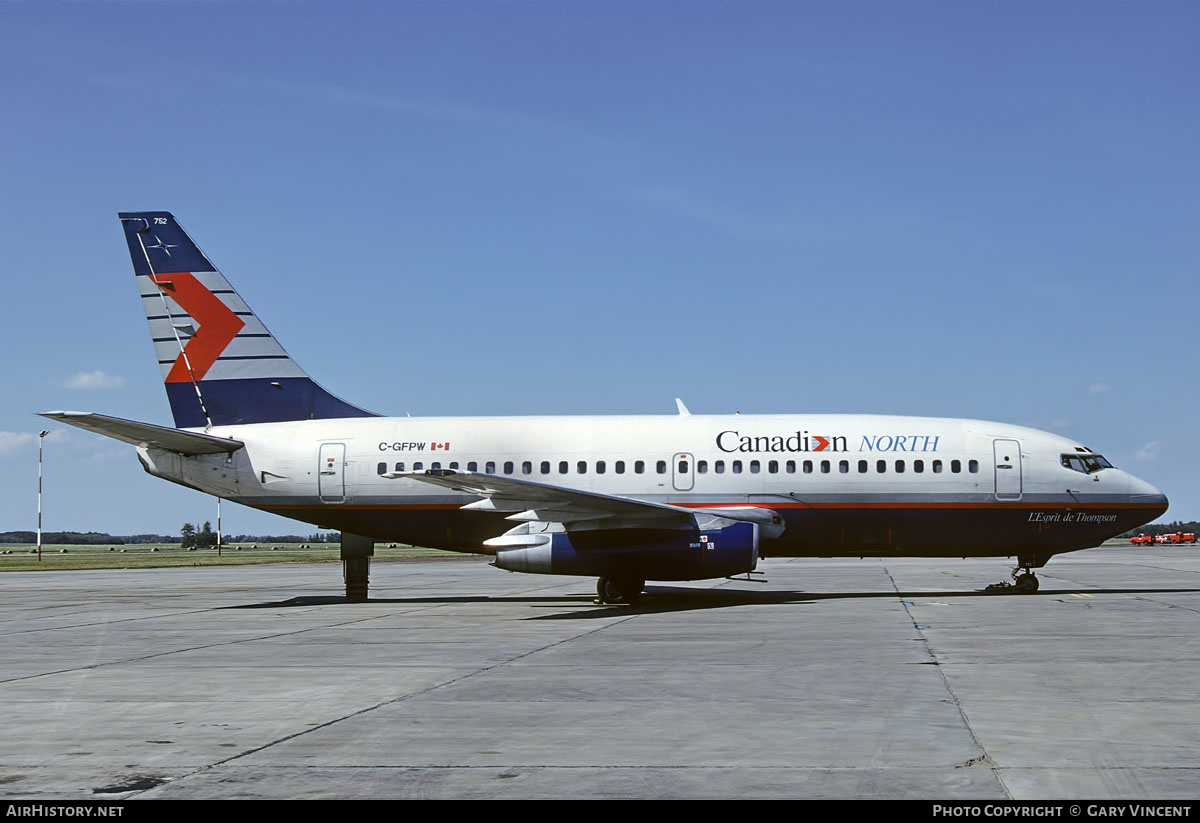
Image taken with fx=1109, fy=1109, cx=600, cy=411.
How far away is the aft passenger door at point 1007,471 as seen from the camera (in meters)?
23.4

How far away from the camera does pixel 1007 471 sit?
77.0 feet

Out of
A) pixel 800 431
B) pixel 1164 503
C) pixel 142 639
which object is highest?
pixel 800 431

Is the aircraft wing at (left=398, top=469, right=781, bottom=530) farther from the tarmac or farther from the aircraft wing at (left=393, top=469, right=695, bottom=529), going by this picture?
the tarmac

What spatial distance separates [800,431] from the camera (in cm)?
2384

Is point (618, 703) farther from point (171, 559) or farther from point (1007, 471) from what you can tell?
point (171, 559)

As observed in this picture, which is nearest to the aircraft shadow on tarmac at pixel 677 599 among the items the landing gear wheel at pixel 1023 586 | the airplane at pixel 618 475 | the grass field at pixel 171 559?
the landing gear wheel at pixel 1023 586

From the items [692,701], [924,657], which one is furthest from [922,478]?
[692,701]

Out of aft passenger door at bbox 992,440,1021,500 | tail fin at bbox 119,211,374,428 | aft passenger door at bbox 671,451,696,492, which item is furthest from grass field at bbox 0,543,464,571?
aft passenger door at bbox 992,440,1021,500

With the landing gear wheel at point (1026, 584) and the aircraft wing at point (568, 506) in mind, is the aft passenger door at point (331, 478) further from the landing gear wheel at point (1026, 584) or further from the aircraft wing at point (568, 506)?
the landing gear wheel at point (1026, 584)

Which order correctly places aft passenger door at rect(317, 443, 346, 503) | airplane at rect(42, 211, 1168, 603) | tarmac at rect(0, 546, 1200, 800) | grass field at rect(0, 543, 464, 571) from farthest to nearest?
1. grass field at rect(0, 543, 464, 571)
2. aft passenger door at rect(317, 443, 346, 503)
3. airplane at rect(42, 211, 1168, 603)
4. tarmac at rect(0, 546, 1200, 800)

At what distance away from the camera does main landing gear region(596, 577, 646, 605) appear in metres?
22.9

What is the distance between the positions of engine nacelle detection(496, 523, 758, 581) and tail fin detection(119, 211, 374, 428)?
7264 mm
